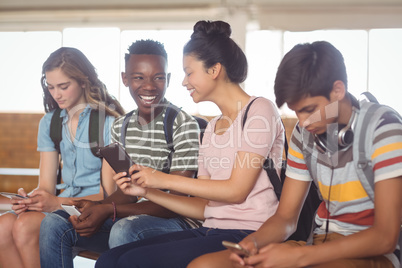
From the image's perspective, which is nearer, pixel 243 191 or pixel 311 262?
pixel 311 262

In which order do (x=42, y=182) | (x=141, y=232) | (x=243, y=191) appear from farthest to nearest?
(x=42, y=182), (x=141, y=232), (x=243, y=191)

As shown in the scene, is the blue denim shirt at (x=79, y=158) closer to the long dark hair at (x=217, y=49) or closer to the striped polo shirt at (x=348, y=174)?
the long dark hair at (x=217, y=49)

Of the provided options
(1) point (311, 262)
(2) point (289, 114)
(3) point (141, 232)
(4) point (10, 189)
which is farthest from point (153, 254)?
(4) point (10, 189)

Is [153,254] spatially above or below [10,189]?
above

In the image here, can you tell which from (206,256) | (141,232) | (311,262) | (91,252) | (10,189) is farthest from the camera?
(10,189)

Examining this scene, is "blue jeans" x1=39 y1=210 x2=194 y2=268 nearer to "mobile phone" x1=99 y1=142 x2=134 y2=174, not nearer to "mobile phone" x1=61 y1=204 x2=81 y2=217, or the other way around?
"mobile phone" x1=61 y1=204 x2=81 y2=217

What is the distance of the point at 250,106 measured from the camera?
1.88m

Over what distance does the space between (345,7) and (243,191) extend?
18.7 ft

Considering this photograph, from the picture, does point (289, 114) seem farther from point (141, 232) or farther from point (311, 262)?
point (311, 262)

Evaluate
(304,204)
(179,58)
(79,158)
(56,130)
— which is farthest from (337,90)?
(179,58)

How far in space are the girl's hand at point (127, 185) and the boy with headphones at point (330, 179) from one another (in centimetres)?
59

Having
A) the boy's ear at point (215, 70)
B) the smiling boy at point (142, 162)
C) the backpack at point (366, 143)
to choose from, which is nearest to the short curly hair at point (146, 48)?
the smiling boy at point (142, 162)

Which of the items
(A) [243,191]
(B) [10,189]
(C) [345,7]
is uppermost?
(C) [345,7]

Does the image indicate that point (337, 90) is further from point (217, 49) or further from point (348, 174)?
point (217, 49)
